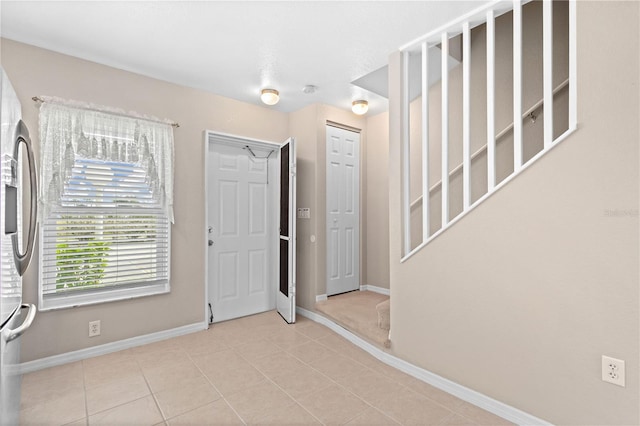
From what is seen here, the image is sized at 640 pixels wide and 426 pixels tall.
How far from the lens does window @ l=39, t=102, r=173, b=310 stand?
8.46 ft

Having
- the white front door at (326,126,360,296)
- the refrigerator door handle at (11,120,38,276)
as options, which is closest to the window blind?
the refrigerator door handle at (11,120,38,276)

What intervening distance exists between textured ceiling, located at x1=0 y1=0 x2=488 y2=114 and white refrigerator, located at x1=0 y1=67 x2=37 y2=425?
94cm

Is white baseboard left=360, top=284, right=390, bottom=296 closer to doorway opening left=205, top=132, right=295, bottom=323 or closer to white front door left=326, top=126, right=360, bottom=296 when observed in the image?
white front door left=326, top=126, right=360, bottom=296

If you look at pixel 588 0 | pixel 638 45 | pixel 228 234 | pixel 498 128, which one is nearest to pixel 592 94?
pixel 638 45

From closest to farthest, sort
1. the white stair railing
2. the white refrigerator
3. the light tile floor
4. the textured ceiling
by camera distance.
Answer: the white refrigerator → the white stair railing → the light tile floor → the textured ceiling

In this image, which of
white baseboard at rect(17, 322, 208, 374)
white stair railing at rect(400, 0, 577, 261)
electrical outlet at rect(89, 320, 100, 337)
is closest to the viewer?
white stair railing at rect(400, 0, 577, 261)

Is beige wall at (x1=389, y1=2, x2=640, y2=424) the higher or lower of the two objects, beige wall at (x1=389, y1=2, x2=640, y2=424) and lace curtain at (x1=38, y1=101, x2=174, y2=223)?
the lower

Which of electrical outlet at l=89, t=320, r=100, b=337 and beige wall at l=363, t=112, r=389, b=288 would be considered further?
beige wall at l=363, t=112, r=389, b=288

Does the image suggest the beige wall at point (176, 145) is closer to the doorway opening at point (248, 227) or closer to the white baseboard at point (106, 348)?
the white baseboard at point (106, 348)

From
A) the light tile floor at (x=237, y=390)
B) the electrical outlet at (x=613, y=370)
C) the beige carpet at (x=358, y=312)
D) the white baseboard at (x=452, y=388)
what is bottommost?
the light tile floor at (x=237, y=390)

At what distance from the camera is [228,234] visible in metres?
3.69

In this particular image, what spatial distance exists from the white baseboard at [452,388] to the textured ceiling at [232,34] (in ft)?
7.97

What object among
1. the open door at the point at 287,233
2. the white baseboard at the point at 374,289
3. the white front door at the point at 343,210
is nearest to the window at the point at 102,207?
the open door at the point at 287,233

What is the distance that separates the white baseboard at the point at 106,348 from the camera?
2.52m
